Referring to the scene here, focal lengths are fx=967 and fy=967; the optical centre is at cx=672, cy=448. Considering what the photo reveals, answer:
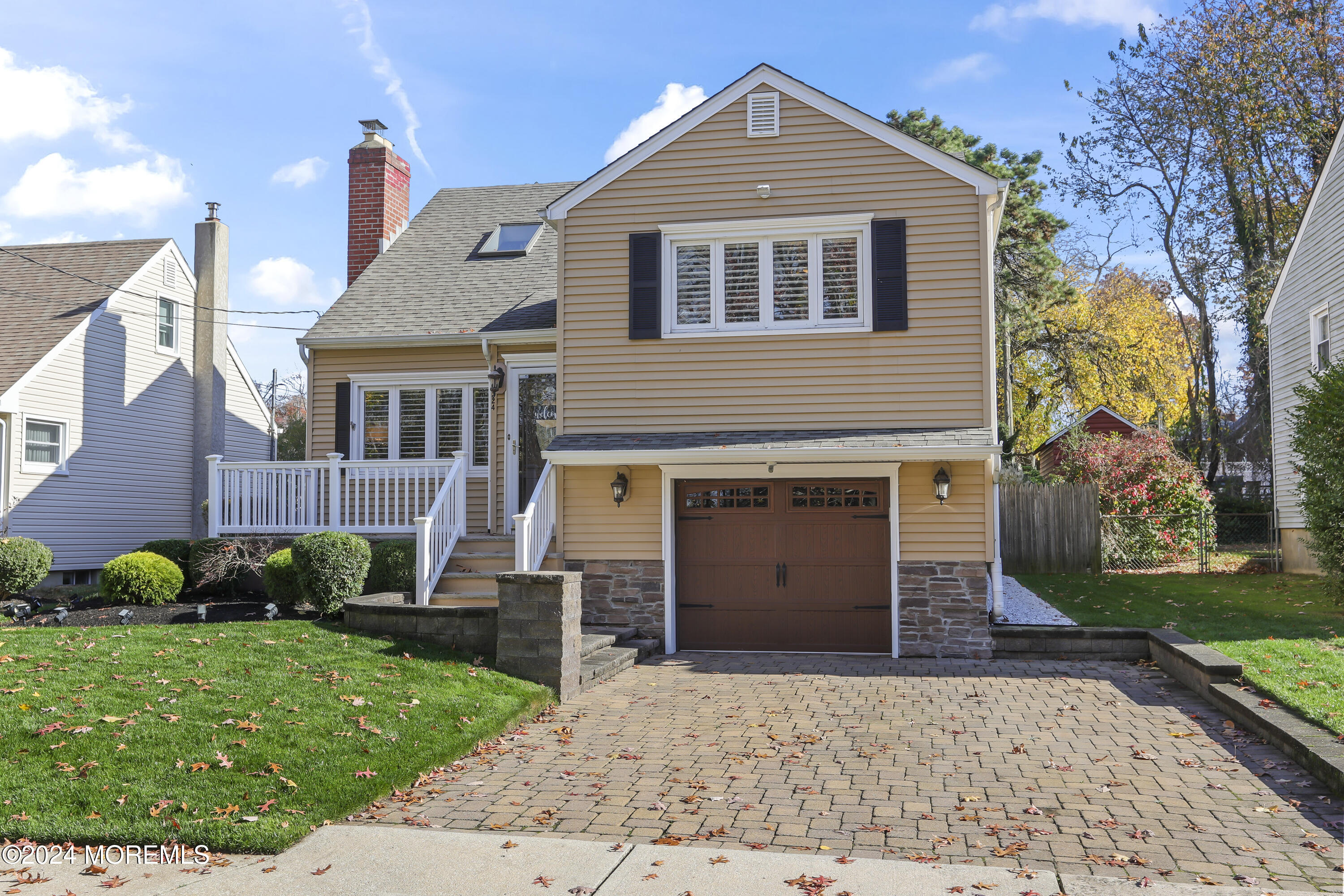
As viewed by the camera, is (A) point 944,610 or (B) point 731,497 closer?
(A) point 944,610

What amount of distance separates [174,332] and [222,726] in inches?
665

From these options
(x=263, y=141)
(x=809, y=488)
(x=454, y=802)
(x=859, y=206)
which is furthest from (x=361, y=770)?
(x=263, y=141)

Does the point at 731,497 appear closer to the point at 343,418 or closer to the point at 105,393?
the point at 343,418

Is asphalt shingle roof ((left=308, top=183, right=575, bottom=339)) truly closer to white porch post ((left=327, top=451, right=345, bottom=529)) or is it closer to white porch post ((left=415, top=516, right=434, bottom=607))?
white porch post ((left=327, top=451, right=345, bottom=529))

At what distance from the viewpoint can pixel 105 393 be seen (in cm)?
1877

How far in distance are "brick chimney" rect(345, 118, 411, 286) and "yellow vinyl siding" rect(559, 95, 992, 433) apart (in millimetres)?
6127

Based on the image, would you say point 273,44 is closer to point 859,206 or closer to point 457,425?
point 457,425

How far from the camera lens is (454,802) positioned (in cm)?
559

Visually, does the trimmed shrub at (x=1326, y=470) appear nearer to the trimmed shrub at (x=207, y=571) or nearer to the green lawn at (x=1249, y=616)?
the green lawn at (x=1249, y=616)

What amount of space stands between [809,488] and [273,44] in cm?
803

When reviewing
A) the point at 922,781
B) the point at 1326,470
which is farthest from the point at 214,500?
the point at 1326,470

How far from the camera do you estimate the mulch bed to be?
10141 millimetres

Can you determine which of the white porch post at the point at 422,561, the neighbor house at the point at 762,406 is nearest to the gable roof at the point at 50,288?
the neighbor house at the point at 762,406

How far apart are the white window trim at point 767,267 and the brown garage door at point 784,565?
A: 1786 millimetres
